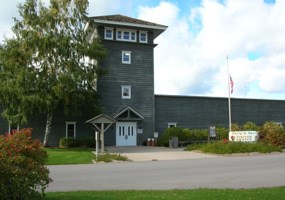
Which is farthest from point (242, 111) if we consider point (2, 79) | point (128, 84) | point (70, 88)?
point (2, 79)

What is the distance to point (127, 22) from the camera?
37.8 m

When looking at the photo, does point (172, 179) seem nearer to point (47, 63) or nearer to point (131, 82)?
point (47, 63)

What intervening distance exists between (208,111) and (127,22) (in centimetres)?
1347

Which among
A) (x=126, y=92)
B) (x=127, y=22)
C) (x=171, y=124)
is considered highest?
(x=127, y=22)

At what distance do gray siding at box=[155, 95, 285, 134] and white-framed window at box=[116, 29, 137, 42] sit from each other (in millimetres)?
6498

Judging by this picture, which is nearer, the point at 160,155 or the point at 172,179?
the point at 172,179

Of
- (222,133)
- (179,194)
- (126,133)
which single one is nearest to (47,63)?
(126,133)

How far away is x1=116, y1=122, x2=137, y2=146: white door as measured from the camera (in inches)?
1508

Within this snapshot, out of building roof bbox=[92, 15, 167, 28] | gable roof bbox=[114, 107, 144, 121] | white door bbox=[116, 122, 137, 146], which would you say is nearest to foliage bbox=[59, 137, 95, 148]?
white door bbox=[116, 122, 137, 146]

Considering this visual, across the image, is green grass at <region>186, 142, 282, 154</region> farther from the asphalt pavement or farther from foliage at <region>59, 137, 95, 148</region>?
foliage at <region>59, 137, 95, 148</region>

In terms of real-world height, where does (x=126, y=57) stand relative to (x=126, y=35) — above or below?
below

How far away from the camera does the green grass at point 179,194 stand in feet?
32.9

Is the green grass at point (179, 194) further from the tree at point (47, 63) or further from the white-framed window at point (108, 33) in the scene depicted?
the white-framed window at point (108, 33)

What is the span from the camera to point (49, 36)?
31.7 metres
